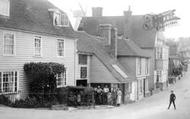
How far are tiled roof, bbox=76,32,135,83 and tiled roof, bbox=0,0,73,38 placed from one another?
12.8ft

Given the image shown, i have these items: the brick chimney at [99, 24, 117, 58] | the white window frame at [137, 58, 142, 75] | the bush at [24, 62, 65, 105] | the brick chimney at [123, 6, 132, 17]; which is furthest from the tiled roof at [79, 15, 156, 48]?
the bush at [24, 62, 65, 105]

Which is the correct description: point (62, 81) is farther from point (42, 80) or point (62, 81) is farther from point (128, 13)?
point (128, 13)

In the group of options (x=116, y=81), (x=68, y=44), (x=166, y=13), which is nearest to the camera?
(x=68, y=44)

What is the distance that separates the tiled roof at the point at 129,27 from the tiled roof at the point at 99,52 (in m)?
12.2

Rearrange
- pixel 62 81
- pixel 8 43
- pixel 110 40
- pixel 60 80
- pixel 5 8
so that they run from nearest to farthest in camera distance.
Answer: pixel 8 43 → pixel 5 8 → pixel 60 80 → pixel 62 81 → pixel 110 40

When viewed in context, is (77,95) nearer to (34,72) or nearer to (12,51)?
(34,72)

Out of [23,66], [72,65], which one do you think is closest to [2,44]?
[23,66]

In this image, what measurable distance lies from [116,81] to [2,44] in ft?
47.6

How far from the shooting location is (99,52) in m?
38.1

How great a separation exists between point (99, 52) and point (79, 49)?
4115mm

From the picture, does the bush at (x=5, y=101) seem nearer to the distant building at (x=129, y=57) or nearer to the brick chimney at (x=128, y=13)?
the distant building at (x=129, y=57)

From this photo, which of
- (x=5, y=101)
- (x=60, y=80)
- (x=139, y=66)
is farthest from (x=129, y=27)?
(x=5, y=101)

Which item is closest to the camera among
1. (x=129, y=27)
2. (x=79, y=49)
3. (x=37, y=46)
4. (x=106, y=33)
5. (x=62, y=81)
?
(x=37, y=46)

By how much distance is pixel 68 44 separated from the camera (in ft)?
105
